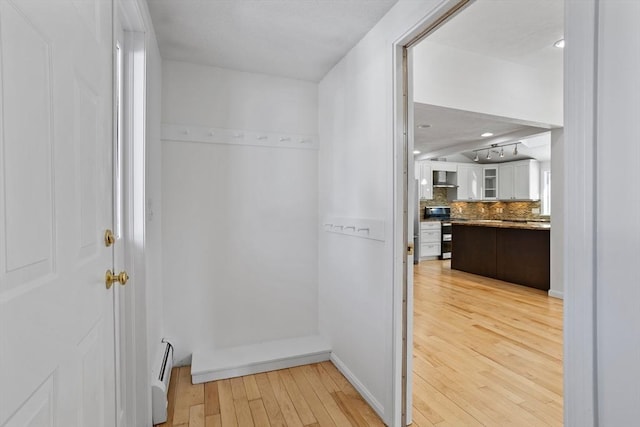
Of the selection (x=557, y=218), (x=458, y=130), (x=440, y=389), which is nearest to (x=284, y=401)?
(x=440, y=389)

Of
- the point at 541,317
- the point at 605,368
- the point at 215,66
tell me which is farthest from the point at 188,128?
the point at 541,317

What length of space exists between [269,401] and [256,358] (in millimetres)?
447

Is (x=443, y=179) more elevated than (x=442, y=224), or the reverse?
(x=443, y=179)

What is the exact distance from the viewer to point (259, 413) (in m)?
1.98

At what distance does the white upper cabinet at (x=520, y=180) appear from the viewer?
761cm

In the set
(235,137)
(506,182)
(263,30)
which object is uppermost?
(263,30)

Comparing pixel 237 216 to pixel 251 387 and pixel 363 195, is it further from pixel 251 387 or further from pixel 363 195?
pixel 251 387

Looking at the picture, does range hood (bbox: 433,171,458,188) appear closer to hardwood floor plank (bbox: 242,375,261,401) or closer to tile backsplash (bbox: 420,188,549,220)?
tile backsplash (bbox: 420,188,549,220)

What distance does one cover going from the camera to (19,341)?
0.57m

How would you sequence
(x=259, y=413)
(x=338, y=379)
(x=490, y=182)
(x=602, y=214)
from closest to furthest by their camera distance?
(x=602, y=214), (x=259, y=413), (x=338, y=379), (x=490, y=182)

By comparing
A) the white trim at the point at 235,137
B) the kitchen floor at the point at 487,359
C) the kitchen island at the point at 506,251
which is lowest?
the kitchen floor at the point at 487,359

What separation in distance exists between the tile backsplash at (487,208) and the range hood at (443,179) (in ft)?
1.17

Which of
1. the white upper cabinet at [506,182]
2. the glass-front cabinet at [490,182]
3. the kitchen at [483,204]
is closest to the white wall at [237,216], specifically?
the kitchen at [483,204]

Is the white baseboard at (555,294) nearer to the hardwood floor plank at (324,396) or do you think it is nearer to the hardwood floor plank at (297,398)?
the hardwood floor plank at (324,396)
